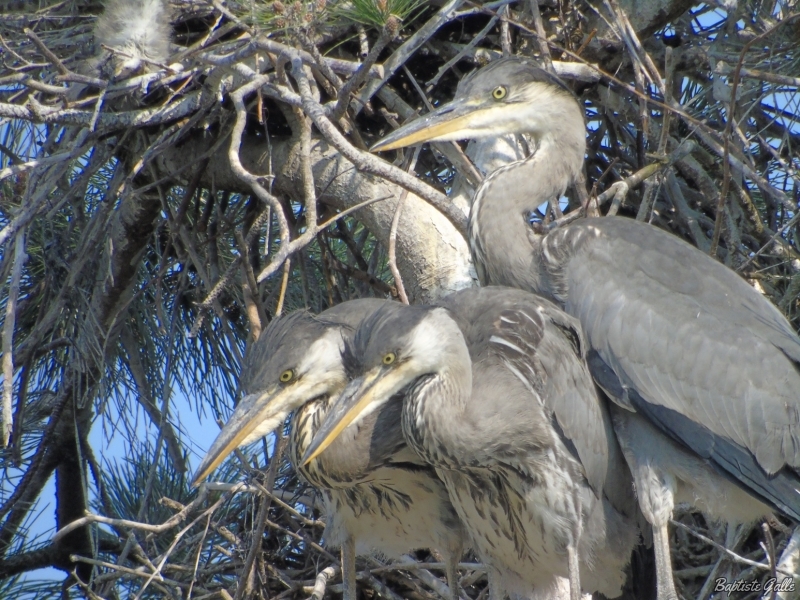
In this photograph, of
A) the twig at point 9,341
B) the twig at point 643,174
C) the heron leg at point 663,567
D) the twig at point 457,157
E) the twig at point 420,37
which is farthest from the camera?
the twig at point 457,157

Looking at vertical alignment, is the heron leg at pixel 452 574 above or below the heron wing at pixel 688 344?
below

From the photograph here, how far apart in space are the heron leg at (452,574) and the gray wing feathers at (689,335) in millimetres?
666

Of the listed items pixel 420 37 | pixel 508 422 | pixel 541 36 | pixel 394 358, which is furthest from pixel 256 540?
pixel 541 36

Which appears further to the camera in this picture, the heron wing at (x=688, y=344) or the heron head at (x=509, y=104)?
the heron head at (x=509, y=104)

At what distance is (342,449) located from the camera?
274 centimetres

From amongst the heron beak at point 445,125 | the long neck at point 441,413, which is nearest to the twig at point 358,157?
the heron beak at point 445,125

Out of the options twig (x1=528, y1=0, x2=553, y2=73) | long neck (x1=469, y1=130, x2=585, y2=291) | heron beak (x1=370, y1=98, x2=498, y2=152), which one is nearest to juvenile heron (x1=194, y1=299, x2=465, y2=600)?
long neck (x1=469, y1=130, x2=585, y2=291)

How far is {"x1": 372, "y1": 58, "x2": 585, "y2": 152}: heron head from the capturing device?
322 centimetres

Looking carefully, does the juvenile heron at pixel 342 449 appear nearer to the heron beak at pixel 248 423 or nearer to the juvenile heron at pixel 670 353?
the heron beak at pixel 248 423

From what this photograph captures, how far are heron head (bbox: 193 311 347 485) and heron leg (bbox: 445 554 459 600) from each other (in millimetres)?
570

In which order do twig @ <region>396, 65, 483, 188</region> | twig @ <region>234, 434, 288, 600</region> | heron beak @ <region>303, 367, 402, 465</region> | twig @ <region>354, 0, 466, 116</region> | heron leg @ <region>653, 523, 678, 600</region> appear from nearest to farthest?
1. heron beak @ <region>303, 367, 402, 465</region>
2. heron leg @ <region>653, 523, 678, 600</region>
3. twig @ <region>234, 434, 288, 600</region>
4. twig @ <region>354, 0, 466, 116</region>
5. twig @ <region>396, 65, 483, 188</region>

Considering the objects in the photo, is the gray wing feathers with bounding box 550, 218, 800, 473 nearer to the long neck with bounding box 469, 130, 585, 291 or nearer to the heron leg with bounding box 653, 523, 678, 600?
the long neck with bounding box 469, 130, 585, 291

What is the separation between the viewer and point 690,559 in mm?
3520

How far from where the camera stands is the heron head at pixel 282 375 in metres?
2.71
